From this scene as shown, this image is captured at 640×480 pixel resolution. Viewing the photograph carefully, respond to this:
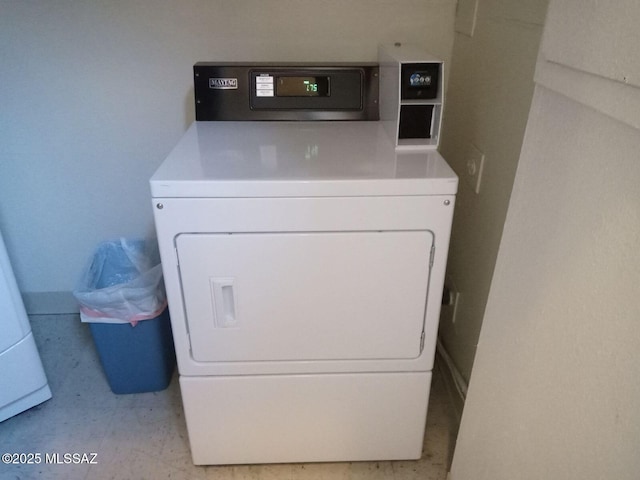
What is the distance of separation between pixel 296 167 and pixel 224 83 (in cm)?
57

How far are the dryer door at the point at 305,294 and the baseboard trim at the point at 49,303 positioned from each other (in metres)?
1.14

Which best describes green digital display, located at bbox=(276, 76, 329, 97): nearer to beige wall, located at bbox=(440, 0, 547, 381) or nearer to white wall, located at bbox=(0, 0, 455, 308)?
white wall, located at bbox=(0, 0, 455, 308)

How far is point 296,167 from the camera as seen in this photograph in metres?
1.17

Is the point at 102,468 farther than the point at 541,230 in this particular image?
Yes

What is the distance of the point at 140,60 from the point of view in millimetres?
1734

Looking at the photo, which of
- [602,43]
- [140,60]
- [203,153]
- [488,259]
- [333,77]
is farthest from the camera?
[140,60]

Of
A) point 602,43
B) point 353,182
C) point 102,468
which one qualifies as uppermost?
point 602,43

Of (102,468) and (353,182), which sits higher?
(353,182)

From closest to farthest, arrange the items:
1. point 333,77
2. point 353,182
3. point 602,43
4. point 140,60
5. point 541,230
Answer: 1. point 602,43
2. point 541,230
3. point 353,182
4. point 333,77
5. point 140,60

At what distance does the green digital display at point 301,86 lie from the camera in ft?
5.12

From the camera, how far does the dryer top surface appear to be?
3.59 feet

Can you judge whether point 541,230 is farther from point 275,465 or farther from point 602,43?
point 275,465

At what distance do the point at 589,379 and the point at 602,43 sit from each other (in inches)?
18.7

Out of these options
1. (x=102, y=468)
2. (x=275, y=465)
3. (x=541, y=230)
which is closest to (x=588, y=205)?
(x=541, y=230)
